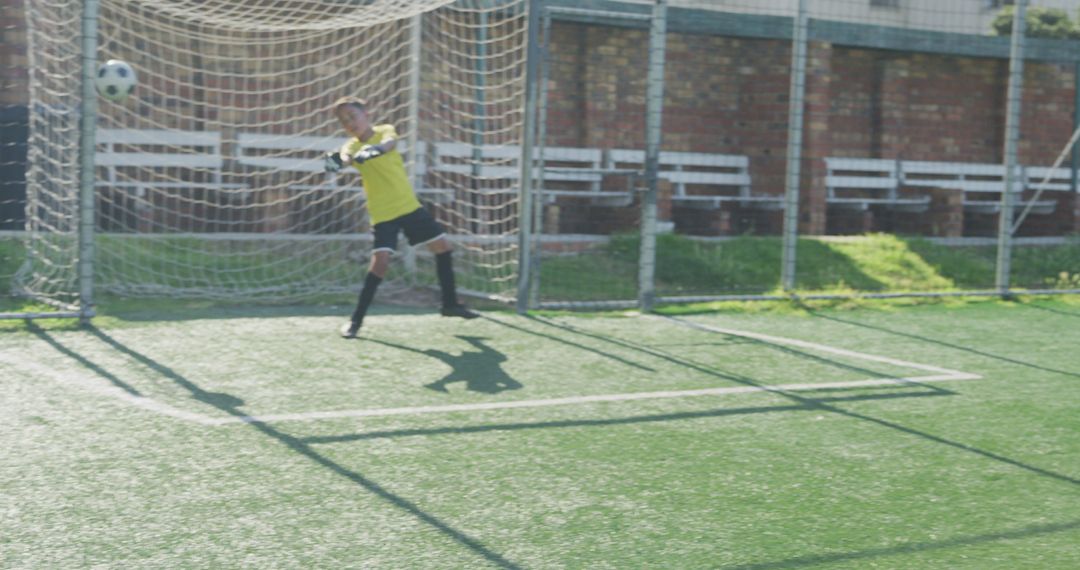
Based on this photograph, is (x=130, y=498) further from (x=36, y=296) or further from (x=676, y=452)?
(x=36, y=296)

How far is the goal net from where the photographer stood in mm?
10352

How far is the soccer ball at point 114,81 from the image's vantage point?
335 inches

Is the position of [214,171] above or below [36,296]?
above

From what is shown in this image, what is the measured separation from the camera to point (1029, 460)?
5.01 metres

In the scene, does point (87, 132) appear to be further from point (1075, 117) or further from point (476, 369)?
point (1075, 117)

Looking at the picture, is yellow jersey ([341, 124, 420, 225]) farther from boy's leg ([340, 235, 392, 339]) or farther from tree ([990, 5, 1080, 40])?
tree ([990, 5, 1080, 40])

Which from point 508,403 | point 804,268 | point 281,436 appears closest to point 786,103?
point 804,268

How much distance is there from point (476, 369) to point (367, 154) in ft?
5.74

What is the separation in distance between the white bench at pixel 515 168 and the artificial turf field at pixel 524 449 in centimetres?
306

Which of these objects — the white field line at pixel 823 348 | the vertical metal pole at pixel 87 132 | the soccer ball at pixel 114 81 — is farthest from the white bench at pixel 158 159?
the white field line at pixel 823 348

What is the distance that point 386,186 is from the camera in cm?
815

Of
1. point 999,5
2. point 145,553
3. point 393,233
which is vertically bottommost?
point 145,553

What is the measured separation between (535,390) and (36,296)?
13.8 feet

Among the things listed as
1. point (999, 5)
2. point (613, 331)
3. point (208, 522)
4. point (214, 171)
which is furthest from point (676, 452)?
point (999, 5)
